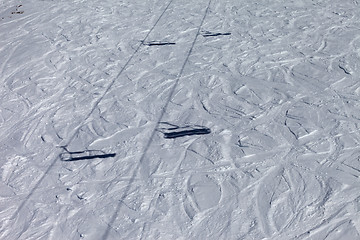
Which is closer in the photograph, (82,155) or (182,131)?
(82,155)

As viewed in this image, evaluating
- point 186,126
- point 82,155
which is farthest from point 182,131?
point 82,155

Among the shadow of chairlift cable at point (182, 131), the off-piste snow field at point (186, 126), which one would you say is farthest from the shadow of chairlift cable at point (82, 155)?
the shadow of chairlift cable at point (182, 131)

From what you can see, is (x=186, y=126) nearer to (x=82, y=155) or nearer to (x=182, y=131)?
(x=182, y=131)

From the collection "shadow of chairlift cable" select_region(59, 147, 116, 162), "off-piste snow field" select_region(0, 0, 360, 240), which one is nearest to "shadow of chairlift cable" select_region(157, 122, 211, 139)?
"off-piste snow field" select_region(0, 0, 360, 240)

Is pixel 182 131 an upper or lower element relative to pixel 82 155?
lower

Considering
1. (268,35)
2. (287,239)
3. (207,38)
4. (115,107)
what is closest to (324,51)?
(268,35)

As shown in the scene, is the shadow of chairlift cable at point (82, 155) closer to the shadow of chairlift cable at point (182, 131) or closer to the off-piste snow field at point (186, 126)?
the off-piste snow field at point (186, 126)
